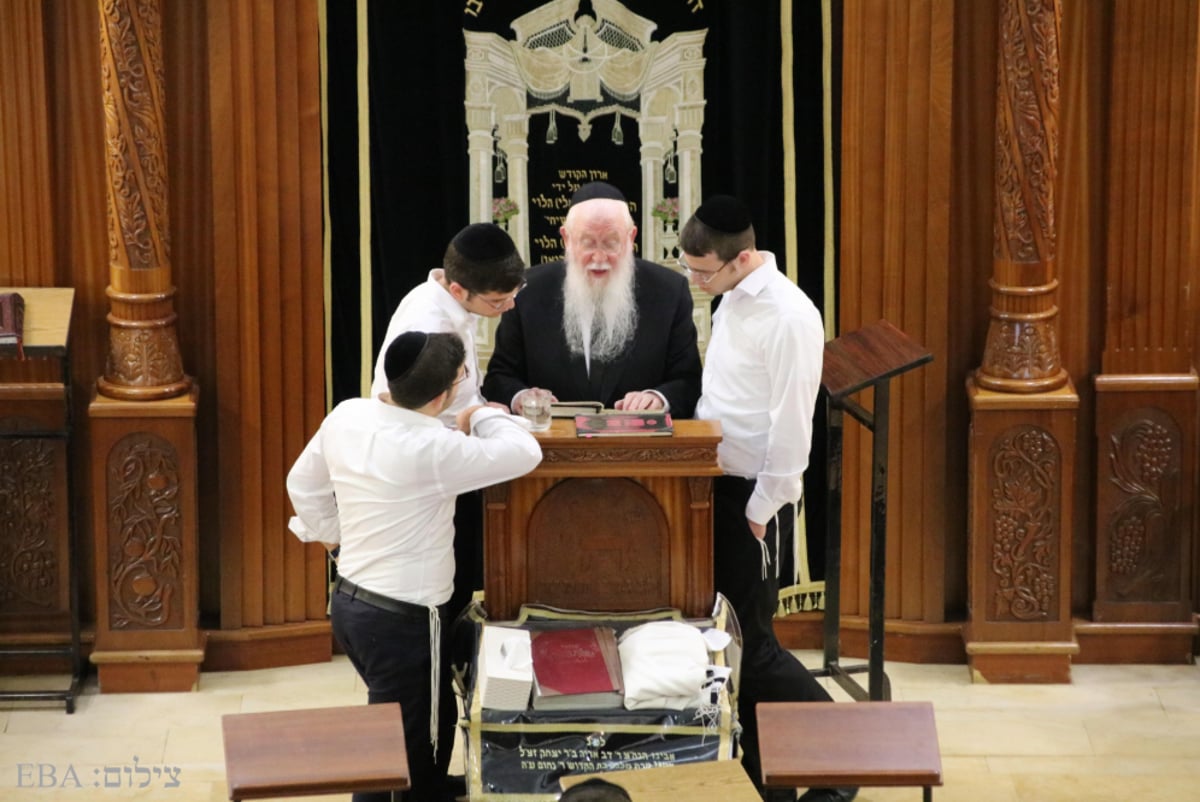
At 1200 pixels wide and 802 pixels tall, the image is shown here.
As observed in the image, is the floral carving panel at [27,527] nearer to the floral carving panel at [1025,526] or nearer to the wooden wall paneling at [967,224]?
the wooden wall paneling at [967,224]

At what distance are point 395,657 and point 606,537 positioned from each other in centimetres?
66

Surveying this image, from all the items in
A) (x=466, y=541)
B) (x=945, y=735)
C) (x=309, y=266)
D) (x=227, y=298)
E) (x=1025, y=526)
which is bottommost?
(x=945, y=735)

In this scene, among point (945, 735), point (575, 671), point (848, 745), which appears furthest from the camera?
point (945, 735)

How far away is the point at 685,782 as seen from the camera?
13.8 ft

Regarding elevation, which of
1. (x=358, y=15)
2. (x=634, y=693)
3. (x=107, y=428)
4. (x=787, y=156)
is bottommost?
(x=634, y=693)

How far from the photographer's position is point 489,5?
6332mm

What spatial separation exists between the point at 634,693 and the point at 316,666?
2.33 metres

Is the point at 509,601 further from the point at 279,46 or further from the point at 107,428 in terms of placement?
the point at 279,46

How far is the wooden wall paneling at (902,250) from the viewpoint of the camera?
630 centimetres

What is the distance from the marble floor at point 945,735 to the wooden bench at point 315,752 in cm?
133

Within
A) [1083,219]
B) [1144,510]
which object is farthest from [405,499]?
[1144,510]

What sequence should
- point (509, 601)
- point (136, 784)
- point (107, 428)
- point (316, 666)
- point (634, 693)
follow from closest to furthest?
point (634, 693)
point (509, 601)
point (136, 784)
point (107, 428)
point (316, 666)

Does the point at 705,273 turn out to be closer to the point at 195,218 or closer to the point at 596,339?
the point at 596,339

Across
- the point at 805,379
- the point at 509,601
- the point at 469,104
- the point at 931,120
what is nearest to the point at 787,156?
the point at 931,120
